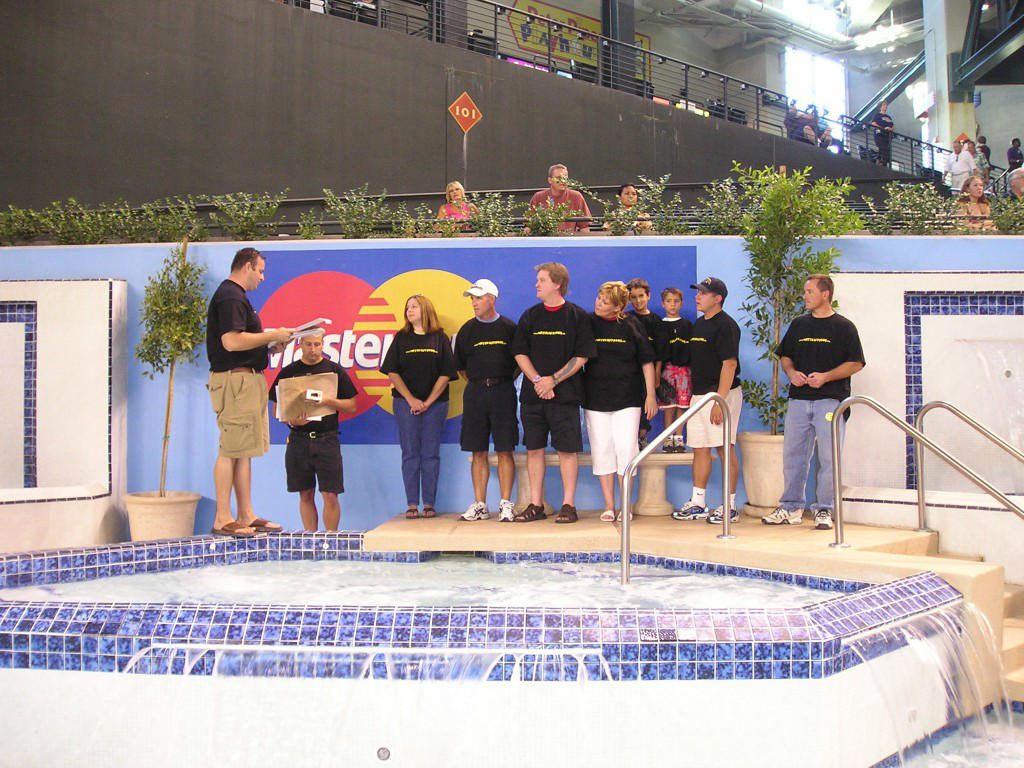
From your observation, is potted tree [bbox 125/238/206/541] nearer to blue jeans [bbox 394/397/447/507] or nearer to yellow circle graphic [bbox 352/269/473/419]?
yellow circle graphic [bbox 352/269/473/419]

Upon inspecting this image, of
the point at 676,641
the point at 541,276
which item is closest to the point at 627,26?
the point at 541,276

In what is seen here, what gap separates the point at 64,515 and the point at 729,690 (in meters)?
4.73

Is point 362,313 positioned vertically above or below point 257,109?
below

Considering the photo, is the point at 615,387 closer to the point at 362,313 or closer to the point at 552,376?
the point at 552,376

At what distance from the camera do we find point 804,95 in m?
24.1

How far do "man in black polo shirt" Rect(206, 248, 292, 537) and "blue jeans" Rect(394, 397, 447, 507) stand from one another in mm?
1073

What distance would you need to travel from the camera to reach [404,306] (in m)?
6.72

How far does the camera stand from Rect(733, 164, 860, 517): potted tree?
6082 mm

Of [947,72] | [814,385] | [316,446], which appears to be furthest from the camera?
[947,72]

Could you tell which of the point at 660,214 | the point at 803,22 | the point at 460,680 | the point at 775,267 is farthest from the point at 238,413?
the point at 803,22

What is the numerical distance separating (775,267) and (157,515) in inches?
168

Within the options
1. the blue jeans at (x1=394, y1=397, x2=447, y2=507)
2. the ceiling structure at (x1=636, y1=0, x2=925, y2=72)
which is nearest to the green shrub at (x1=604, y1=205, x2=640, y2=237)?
the blue jeans at (x1=394, y1=397, x2=447, y2=507)

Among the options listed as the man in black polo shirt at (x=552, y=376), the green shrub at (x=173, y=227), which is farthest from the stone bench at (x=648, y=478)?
the green shrub at (x=173, y=227)

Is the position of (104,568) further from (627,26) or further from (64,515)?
(627,26)
